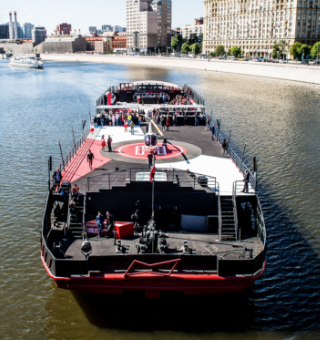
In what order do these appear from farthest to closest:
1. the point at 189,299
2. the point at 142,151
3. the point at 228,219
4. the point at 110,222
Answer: the point at 142,151, the point at 228,219, the point at 110,222, the point at 189,299

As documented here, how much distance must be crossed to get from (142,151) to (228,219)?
40.6 feet

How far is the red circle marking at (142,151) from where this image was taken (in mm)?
31812

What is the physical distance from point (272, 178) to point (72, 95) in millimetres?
69025

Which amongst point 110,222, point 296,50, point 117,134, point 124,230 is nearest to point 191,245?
point 124,230

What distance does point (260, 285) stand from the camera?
21500mm

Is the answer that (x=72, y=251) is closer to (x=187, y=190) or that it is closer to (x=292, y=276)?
(x=187, y=190)

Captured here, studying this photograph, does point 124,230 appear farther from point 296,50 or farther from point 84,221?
point 296,50

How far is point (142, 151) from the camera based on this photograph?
3312cm

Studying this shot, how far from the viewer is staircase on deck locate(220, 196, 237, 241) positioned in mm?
21938

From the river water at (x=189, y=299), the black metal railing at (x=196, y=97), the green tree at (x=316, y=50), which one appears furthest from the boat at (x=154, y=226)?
the green tree at (x=316, y=50)

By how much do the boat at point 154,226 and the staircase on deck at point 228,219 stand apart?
0.18 feet

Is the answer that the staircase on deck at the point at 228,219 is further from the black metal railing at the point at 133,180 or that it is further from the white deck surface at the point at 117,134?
the white deck surface at the point at 117,134

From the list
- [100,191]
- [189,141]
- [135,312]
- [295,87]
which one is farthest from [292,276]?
[295,87]

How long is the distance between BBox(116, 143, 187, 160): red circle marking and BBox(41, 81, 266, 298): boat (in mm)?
81
